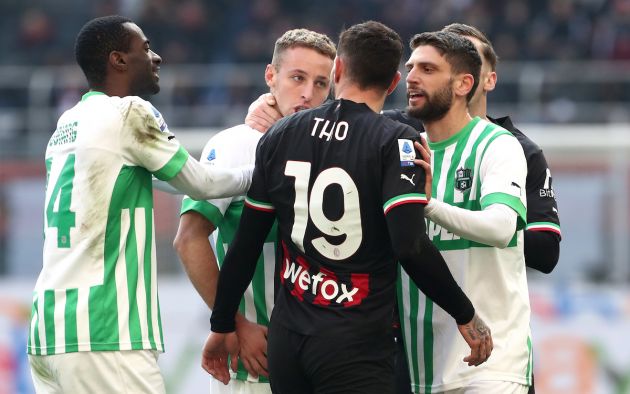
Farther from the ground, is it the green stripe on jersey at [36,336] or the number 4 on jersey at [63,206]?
the number 4 on jersey at [63,206]

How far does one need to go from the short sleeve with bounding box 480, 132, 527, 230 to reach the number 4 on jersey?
5.11ft

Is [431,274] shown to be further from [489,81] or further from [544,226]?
[489,81]

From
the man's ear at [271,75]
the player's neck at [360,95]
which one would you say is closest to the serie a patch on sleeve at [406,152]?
the player's neck at [360,95]

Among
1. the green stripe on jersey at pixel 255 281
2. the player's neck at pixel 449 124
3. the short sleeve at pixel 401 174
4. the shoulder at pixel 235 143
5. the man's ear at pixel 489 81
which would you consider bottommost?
the green stripe on jersey at pixel 255 281

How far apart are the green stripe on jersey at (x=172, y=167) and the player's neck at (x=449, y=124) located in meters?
1.05

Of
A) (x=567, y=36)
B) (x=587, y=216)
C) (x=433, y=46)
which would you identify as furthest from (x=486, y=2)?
(x=433, y=46)

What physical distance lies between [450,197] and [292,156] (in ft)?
2.64

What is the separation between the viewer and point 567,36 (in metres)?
16.0

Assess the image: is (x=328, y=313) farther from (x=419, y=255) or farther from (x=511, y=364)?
(x=511, y=364)

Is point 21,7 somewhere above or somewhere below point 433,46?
above

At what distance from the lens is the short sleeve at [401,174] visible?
4.03m

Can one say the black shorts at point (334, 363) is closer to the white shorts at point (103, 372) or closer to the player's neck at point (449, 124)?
the white shorts at point (103, 372)

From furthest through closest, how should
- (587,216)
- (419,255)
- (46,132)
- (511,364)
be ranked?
(46,132) → (587,216) → (511,364) → (419,255)

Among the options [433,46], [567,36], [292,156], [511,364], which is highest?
[567,36]
